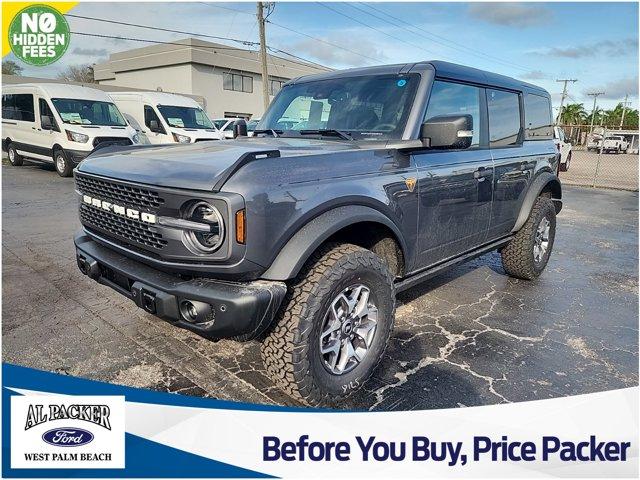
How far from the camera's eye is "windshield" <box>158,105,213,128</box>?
14.7m

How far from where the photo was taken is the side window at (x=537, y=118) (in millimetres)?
4770

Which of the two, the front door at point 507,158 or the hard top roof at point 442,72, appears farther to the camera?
the front door at point 507,158

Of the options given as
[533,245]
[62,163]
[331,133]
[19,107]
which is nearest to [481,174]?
Result: [331,133]

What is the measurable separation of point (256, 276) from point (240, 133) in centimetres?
245

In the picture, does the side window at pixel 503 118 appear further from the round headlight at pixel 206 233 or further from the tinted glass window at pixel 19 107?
the tinted glass window at pixel 19 107

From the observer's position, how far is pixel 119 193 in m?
2.65

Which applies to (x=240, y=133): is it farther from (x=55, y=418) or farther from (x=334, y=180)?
(x=55, y=418)

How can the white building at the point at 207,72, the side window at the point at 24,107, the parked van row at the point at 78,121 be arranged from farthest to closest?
1. the white building at the point at 207,72
2. the side window at the point at 24,107
3. the parked van row at the point at 78,121

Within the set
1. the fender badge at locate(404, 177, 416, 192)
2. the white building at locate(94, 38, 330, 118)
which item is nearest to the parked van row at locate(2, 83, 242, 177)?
the fender badge at locate(404, 177, 416, 192)

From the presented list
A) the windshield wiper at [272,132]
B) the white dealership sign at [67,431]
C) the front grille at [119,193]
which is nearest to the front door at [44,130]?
the windshield wiper at [272,132]

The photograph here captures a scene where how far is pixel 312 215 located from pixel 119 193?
1116 mm

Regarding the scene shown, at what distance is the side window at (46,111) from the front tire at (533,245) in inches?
471

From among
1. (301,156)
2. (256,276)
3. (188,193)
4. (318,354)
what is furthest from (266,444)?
(301,156)

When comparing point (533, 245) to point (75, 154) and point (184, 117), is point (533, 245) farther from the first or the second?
point (184, 117)
